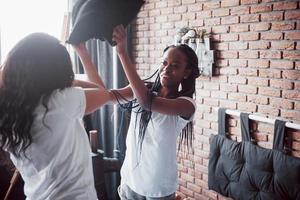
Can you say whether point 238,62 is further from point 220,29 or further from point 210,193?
point 210,193

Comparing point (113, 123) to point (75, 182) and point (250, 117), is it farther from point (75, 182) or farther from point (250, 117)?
point (75, 182)

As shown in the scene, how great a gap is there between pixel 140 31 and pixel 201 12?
2.81 ft

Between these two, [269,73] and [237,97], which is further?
[237,97]

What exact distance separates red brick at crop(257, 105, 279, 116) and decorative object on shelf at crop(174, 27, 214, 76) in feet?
1.67

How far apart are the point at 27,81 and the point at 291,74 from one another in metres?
1.69

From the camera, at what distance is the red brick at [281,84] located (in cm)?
215

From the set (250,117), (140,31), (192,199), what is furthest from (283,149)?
(140,31)

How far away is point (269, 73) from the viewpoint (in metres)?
2.27

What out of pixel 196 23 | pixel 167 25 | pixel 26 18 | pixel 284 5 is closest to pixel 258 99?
pixel 284 5

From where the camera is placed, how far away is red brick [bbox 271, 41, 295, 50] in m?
2.13

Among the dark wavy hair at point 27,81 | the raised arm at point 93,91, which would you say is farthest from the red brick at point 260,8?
the dark wavy hair at point 27,81

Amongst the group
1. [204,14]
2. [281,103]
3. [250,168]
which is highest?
[204,14]

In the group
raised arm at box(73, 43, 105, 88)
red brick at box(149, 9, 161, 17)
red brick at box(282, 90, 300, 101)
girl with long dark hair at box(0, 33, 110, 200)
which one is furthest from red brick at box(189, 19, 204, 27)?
girl with long dark hair at box(0, 33, 110, 200)

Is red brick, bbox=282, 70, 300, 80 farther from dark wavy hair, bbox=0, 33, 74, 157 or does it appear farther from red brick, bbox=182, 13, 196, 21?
dark wavy hair, bbox=0, 33, 74, 157
